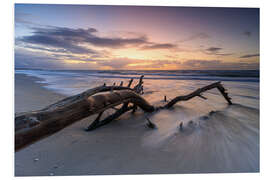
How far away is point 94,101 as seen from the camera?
5.42 feet

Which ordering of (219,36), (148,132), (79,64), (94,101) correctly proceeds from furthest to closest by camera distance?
1. (79,64)
2. (219,36)
3. (148,132)
4. (94,101)

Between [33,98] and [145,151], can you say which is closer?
[145,151]

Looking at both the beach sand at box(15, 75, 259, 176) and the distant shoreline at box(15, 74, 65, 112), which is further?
the distant shoreline at box(15, 74, 65, 112)

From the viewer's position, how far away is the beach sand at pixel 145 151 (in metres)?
1.82

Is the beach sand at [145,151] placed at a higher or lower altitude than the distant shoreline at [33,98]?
lower

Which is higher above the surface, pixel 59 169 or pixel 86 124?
pixel 86 124

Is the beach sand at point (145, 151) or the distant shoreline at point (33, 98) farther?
the distant shoreline at point (33, 98)

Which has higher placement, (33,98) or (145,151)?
(33,98)

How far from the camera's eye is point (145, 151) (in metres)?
2.03

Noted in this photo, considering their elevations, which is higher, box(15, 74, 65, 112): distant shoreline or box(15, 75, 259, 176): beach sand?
box(15, 74, 65, 112): distant shoreline

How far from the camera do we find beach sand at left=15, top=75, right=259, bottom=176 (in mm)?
1824

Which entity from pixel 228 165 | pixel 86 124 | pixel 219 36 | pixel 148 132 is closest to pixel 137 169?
pixel 148 132
